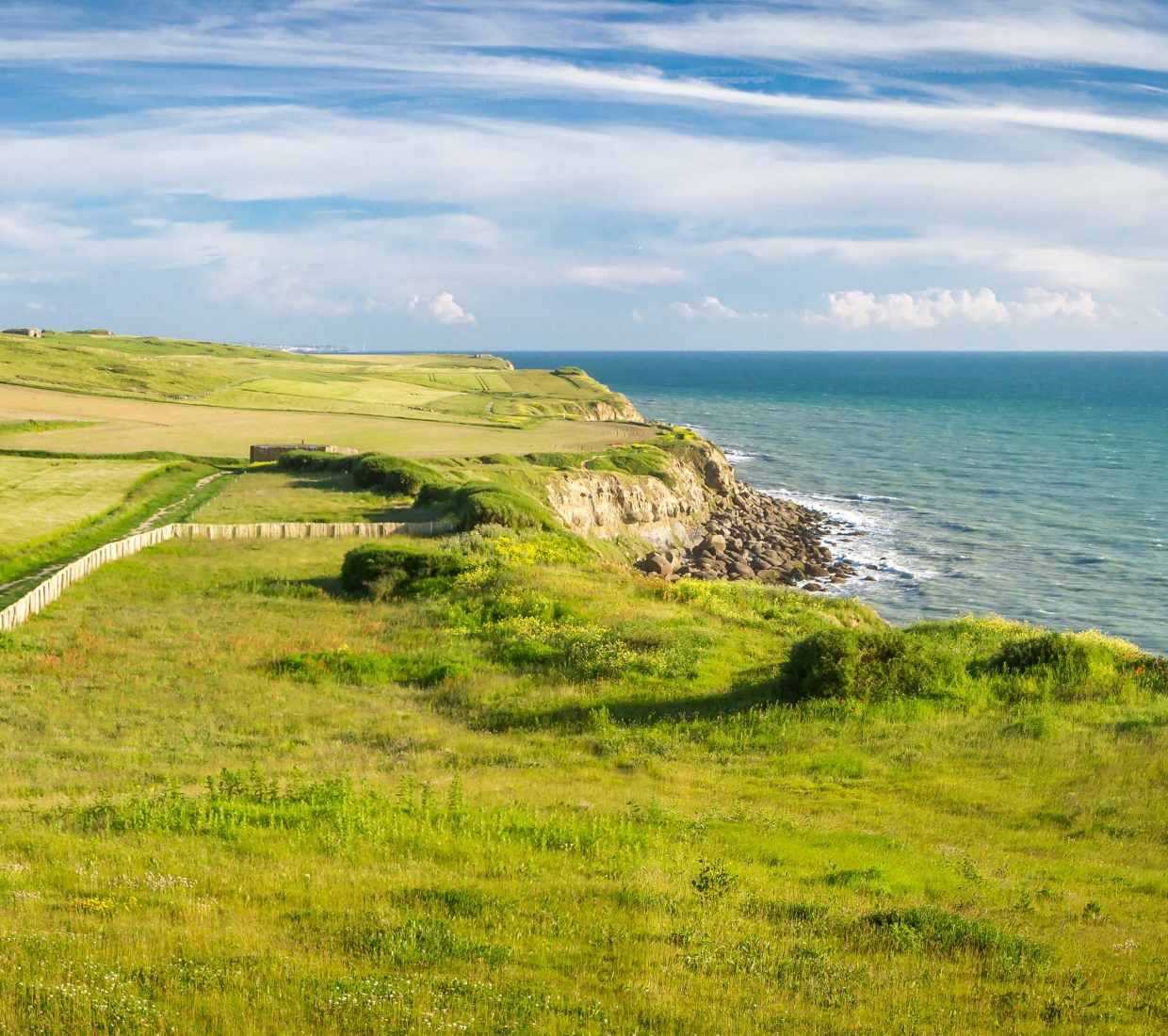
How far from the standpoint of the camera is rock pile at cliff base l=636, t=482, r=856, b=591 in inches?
2261

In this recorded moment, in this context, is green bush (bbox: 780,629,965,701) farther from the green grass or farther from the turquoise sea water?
the turquoise sea water

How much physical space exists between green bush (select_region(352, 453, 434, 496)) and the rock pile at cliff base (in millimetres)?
13431

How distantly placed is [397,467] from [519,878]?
4364cm

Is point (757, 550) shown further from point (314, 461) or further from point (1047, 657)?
point (1047, 657)

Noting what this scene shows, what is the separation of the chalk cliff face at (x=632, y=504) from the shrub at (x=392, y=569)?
20.6 metres

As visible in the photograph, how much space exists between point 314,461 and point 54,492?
15118 millimetres

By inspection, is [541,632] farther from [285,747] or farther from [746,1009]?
[746,1009]

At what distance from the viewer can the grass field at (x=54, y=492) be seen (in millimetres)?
40875

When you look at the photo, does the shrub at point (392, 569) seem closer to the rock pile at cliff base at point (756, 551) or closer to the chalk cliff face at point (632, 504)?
the chalk cliff face at point (632, 504)

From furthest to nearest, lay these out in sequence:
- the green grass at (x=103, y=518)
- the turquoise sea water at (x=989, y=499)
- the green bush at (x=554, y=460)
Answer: the green bush at (x=554, y=460), the turquoise sea water at (x=989, y=499), the green grass at (x=103, y=518)

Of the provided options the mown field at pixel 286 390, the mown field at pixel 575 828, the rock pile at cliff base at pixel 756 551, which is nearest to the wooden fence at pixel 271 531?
the mown field at pixel 575 828

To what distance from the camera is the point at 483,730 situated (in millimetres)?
19703

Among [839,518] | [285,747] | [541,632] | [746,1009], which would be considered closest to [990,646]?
[541,632]

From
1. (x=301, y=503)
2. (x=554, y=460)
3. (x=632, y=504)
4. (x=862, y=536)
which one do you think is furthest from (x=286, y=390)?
(x=301, y=503)
